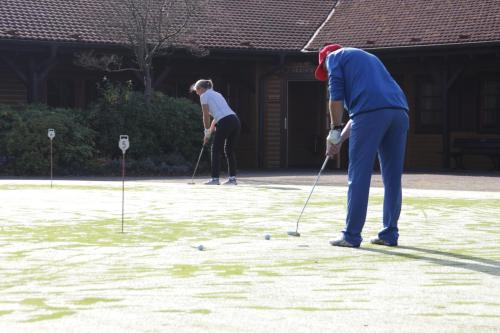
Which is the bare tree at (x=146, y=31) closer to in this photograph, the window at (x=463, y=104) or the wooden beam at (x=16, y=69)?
the wooden beam at (x=16, y=69)

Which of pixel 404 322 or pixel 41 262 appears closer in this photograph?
pixel 404 322

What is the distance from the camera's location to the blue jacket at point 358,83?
28.8 ft

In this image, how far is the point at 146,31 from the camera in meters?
24.7

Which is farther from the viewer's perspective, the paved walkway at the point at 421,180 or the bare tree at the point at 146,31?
the bare tree at the point at 146,31

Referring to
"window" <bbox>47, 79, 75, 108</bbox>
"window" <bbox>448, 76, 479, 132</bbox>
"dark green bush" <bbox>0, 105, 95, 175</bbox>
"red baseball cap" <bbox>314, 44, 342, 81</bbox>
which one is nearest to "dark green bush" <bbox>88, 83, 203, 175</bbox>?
Answer: "dark green bush" <bbox>0, 105, 95, 175</bbox>

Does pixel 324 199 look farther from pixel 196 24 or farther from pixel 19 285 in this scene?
pixel 196 24

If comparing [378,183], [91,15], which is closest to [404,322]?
[378,183]

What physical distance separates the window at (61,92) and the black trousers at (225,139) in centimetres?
1088

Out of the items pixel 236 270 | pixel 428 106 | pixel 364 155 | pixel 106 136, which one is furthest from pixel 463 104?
pixel 236 270

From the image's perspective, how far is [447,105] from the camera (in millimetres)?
26156

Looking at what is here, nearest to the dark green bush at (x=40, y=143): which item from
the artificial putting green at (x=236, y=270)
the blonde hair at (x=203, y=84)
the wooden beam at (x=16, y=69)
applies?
the wooden beam at (x=16, y=69)

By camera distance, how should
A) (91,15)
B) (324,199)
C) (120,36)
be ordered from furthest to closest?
Answer: (91,15), (120,36), (324,199)

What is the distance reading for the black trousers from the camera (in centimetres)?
1770

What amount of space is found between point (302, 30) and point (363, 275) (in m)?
22.7
